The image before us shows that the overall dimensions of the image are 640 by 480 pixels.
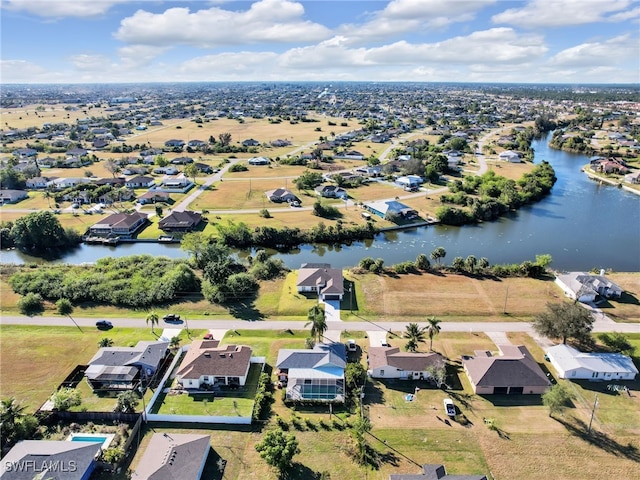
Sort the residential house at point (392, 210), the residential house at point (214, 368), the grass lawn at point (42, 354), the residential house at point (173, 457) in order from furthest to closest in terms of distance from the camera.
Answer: the residential house at point (392, 210), the grass lawn at point (42, 354), the residential house at point (214, 368), the residential house at point (173, 457)

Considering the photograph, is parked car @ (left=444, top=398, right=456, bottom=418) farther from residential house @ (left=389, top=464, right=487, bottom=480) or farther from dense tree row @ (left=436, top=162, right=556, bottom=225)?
dense tree row @ (left=436, top=162, right=556, bottom=225)

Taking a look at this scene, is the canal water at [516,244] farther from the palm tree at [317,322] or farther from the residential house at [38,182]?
the residential house at [38,182]

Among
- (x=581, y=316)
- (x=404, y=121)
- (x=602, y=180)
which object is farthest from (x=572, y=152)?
(x=581, y=316)

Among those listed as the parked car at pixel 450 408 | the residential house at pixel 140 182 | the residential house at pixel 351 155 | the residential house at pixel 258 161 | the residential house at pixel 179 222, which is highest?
the residential house at pixel 351 155

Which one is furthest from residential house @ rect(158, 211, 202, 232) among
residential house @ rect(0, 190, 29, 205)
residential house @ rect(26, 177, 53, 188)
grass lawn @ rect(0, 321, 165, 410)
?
residential house @ rect(26, 177, 53, 188)

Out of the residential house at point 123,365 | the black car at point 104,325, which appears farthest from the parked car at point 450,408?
the black car at point 104,325

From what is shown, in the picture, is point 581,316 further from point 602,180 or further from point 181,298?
point 602,180

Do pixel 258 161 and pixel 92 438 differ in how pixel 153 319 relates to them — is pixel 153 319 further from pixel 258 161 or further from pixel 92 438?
pixel 258 161

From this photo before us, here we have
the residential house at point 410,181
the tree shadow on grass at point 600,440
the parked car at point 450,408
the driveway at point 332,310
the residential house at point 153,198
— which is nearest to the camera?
the tree shadow on grass at point 600,440
